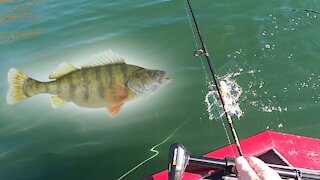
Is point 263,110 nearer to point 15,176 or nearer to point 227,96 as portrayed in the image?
point 227,96

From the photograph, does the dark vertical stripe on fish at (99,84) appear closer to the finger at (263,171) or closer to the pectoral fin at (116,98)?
the pectoral fin at (116,98)

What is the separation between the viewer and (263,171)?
1.98 m

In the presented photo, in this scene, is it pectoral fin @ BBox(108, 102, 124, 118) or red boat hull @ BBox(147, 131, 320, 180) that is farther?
pectoral fin @ BBox(108, 102, 124, 118)

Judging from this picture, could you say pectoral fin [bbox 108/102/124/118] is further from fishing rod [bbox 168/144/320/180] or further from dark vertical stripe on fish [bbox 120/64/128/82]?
fishing rod [bbox 168/144/320/180]

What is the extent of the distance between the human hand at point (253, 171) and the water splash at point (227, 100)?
8.36 ft

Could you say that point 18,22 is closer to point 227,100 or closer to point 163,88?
point 163,88

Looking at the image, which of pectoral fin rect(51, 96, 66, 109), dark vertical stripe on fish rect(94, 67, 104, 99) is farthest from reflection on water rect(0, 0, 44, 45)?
dark vertical stripe on fish rect(94, 67, 104, 99)

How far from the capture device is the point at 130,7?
7.82 metres

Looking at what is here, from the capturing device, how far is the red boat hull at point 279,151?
10.3 feet

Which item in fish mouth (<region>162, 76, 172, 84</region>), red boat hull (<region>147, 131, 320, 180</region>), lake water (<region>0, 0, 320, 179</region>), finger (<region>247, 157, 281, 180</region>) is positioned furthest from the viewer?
fish mouth (<region>162, 76, 172, 84</region>)

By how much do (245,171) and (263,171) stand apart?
10 centimetres

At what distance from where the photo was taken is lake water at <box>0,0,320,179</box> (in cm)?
452

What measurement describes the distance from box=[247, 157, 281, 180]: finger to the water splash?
2.56m

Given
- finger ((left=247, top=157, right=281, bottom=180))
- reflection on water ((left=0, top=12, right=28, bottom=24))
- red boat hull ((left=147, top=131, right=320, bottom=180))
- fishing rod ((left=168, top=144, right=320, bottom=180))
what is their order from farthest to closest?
reflection on water ((left=0, top=12, right=28, bottom=24)), red boat hull ((left=147, top=131, right=320, bottom=180)), fishing rod ((left=168, top=144, right=320, bottom=180)), finger ((left=247, top=157, right=281, bottom=180))
